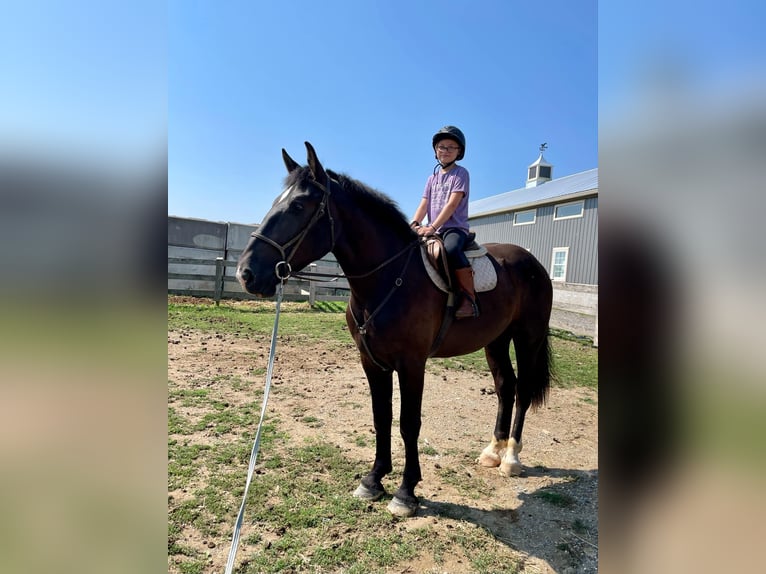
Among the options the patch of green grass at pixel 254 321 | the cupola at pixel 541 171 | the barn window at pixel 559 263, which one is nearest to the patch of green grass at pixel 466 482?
the patch of green grass at pixel 254 321

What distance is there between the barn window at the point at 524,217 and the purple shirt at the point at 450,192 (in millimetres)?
17980

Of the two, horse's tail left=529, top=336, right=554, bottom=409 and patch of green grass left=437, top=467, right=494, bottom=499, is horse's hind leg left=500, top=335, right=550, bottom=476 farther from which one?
patch of green grass left=437, top=467, right=494, bottom=499

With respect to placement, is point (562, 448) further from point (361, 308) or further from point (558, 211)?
point (558, 211)

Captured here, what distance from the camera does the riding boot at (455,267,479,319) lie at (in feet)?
10.8

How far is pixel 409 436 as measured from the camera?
3141 mm

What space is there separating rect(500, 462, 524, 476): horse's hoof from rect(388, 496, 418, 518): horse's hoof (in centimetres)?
114

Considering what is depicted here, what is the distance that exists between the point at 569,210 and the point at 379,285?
16.8 metres

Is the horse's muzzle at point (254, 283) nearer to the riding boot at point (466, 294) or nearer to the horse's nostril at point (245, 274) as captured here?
the horse's nostril at point (245, 274)

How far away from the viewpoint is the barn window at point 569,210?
54.5 feet

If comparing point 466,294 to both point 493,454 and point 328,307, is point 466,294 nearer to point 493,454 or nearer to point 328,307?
point 493,454

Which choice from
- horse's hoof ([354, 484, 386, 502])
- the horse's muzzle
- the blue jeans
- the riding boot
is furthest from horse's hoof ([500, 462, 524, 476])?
the horse's muzzle

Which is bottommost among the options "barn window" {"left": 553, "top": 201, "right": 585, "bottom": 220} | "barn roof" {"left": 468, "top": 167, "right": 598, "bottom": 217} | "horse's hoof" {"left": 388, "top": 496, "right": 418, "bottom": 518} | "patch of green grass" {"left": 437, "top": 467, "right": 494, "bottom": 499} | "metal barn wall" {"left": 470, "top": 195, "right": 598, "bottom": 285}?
"patch of green grass" {"left": 437, "top": 467, "right": 494, "bottom": 499}
